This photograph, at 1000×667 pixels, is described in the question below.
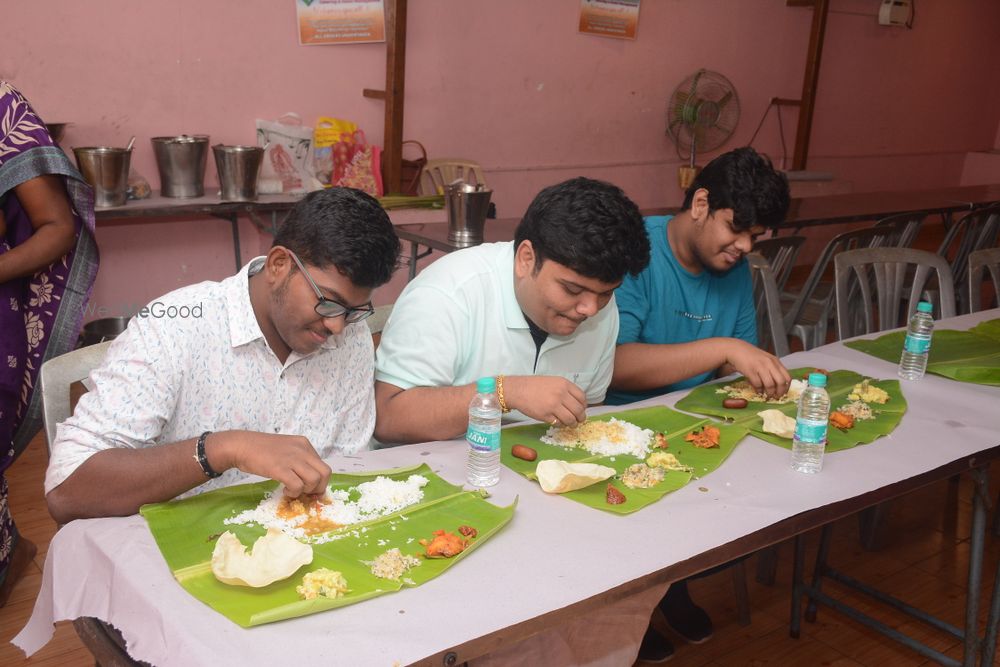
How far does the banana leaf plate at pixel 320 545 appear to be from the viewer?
130 cm

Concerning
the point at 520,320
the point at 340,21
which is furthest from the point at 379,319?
the point at 340,21

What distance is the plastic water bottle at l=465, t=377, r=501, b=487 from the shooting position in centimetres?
175

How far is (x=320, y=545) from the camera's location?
1.49 meters

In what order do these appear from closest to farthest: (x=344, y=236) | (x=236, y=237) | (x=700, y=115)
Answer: (x=344, y=236)
(x=236, y=237)
(x=700, y=115)

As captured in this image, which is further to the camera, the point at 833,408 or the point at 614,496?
the point at 833,408

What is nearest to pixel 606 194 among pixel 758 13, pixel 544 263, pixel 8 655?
pixel 544 263

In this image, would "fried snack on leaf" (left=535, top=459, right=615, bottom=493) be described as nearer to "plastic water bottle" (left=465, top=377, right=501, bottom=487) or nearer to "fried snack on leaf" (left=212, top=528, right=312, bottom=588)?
"plastic water bottle" (left=465, top=377, right=501, bottom=487)

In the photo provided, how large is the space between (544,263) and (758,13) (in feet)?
21.1

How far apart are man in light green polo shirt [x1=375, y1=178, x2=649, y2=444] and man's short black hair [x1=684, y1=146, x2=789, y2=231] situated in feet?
1.60

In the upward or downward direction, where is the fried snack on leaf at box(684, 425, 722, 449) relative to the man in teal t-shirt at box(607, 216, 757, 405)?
downward

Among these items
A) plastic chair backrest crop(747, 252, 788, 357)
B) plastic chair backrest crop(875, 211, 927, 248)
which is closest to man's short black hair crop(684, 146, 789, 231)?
plastic chair backrest crop(747, 252, 788, 357)

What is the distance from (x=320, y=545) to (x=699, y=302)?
1.62 meters

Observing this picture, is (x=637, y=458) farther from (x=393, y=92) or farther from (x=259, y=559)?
(x=393, y=92)

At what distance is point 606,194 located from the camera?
1950mm
